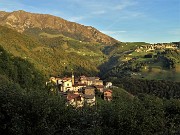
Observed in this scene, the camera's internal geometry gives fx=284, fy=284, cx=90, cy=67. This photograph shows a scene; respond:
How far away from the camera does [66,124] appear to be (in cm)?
2203

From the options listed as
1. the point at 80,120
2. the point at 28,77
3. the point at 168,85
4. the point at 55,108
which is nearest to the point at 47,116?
the point at 55,108

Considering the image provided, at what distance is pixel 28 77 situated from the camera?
291 feet

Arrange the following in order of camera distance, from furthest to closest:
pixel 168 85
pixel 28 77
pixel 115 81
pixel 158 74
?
pixel 158 74 < pixel 115 81 < pixel 168 85 < pixel 28 77

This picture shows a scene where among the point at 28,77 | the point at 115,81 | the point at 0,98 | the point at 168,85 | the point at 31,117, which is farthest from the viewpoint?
the point at 115,81

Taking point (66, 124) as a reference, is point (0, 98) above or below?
above

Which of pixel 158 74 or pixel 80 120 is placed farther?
pixel 158 74

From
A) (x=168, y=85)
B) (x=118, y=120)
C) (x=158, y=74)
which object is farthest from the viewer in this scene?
(x=158, y=74)

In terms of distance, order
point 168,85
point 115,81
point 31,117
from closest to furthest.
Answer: point 31,117, point 168,85, point 115,81

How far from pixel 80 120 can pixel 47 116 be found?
100 inches

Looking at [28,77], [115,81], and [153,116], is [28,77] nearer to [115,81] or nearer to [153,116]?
[153,116]

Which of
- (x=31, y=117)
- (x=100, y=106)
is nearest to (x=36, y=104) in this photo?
(x=31, y=117)

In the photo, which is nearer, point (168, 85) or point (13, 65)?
point (13, 65)

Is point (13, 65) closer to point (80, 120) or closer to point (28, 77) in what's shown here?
point (28, 77)

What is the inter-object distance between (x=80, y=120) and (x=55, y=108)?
7.18 feet
